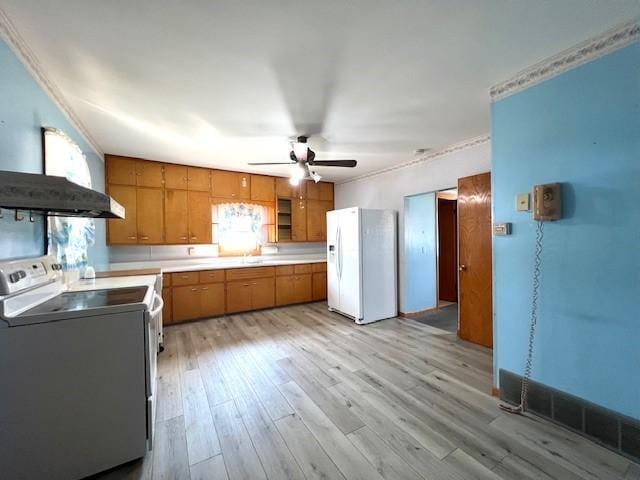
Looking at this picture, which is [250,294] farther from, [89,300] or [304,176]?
[89,300]

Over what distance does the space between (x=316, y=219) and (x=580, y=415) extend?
4509 mm

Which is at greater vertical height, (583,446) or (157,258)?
(157,258)

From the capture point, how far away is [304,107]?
7.61ft

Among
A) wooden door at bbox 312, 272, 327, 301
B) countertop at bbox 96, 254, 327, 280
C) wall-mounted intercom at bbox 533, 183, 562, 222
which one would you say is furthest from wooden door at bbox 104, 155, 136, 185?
wall-mounted intercom at bbox 533, 183, 562, 222

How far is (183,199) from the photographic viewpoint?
4.09 m

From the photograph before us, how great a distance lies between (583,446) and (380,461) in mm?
1257

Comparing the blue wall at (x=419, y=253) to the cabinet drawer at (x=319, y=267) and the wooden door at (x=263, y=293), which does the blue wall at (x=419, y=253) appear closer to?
the cabinet drawer at (x=319, y=267)

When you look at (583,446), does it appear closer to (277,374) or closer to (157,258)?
(277,374)

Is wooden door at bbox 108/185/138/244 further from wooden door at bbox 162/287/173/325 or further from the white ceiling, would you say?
the white ceiling

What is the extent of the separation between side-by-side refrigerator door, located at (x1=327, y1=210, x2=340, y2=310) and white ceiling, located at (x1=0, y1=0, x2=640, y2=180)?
1.72m

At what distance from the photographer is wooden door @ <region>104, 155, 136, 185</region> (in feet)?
11.7

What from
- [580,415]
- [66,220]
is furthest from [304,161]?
[580,415]

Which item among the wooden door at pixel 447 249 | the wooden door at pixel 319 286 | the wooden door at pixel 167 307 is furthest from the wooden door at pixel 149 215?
the wooden door at pixel 447 249

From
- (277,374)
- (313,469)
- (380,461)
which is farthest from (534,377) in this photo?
(277,374)
